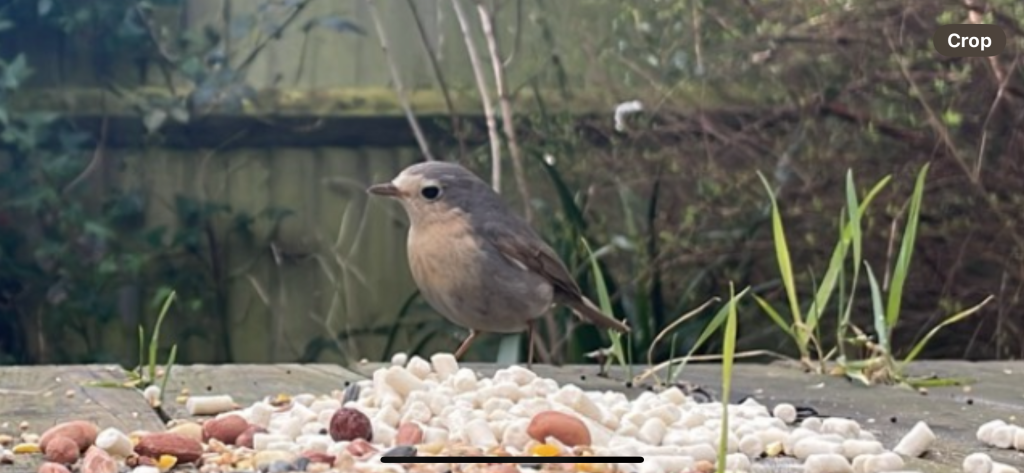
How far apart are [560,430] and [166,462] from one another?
0.29m

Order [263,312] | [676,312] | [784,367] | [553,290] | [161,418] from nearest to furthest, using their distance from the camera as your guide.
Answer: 1. [161,418]
2. [784,367]
3. [553,290]
4. [676,312]
5. [263,312]

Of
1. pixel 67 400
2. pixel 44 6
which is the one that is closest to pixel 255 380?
pixel 67 400

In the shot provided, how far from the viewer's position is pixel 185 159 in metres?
3.57

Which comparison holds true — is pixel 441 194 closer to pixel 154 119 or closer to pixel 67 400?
pixel 67 400

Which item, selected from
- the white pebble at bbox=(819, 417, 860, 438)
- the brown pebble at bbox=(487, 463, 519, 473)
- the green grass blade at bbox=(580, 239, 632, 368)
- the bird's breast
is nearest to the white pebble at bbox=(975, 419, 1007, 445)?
the white pebble at bbox=(819, 417, 860, 438)

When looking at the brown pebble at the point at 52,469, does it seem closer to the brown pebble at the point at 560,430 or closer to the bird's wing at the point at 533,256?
the brown pebble at the point at 560,430

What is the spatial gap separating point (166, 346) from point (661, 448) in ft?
8.18

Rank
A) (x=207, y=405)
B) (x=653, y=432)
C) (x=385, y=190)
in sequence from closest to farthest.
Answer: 1. (x=653, y=432)
2. (x=207, y=405)
3. (x=385, y=190)

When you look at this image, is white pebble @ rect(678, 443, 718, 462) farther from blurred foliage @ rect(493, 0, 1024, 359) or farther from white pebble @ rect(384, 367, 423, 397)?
blurred foliage @ rect(493, 0, 1024, 359)

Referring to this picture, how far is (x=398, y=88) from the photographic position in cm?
357

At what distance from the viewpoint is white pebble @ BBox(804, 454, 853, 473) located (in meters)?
1.17

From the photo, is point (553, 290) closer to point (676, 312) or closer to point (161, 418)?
point (161, 418)

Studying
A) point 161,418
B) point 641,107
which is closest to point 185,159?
point 641,107

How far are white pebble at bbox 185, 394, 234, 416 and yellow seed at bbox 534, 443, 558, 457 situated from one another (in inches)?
15.0
